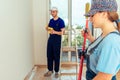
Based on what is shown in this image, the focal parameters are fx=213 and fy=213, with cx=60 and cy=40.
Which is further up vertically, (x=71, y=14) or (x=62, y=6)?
(x=62, y=6)

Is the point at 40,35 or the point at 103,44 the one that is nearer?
the point at 103,44

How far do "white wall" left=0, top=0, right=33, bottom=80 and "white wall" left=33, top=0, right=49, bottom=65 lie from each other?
101 cm

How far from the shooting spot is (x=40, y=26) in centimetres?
489

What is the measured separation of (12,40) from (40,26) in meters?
1.91

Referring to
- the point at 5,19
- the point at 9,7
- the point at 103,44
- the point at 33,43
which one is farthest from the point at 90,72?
the point at 33,43

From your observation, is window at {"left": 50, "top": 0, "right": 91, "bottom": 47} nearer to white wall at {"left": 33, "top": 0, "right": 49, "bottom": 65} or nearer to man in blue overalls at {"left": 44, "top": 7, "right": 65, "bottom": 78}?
white wall at {"left": 33, "top": 0, "right": 49, "bottom": 65}

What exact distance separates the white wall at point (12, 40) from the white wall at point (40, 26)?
1011 millimetres

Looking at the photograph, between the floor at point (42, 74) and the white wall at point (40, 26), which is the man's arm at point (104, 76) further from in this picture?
the white wall at point (40, 26)

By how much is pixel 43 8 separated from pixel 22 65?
1677mm

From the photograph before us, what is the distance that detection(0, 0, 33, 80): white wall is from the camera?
2.60 meters

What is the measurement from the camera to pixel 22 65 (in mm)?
3676

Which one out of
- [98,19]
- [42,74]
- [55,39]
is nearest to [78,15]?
[55,39]

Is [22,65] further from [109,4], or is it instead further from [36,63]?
[109,4]

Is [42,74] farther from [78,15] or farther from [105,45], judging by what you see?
[105,45]
